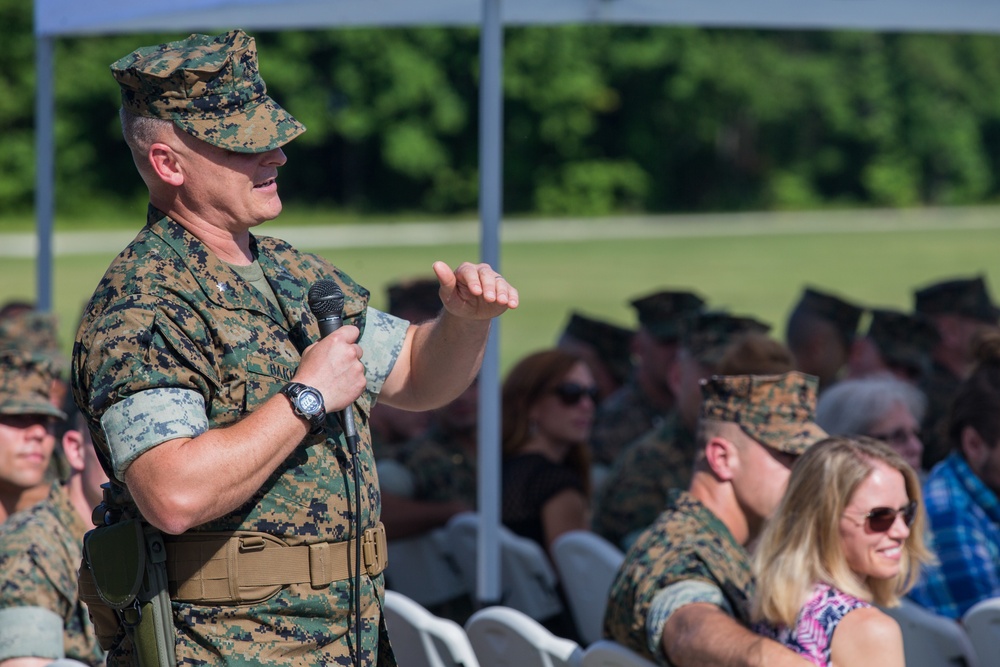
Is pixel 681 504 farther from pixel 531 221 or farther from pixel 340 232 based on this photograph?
pixel 531 221

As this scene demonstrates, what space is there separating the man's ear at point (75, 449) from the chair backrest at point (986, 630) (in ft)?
7.38

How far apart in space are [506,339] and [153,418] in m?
16.2

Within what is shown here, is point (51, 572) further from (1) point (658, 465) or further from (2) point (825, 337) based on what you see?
(2) point (825, 337)

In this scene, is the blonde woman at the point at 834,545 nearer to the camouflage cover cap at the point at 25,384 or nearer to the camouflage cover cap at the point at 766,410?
the camouflage cover cap at the point at 766,410

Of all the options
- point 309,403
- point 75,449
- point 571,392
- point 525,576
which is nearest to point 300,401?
point 309,403

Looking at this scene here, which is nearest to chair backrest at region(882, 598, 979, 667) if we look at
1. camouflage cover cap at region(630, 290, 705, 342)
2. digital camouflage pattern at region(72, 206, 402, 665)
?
digital camouflage pattern at region(72, 206, 402, 665)

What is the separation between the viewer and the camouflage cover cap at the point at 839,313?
6.43 m

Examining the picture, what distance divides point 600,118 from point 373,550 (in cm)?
3633

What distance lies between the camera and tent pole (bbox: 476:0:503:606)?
4109mm

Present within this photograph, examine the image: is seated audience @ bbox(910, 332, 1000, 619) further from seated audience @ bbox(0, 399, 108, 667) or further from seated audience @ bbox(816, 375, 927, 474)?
seated audience @ bbox(0, 399, 108, 667)

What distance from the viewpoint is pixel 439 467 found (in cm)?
521

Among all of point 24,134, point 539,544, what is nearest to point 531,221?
point 24,134

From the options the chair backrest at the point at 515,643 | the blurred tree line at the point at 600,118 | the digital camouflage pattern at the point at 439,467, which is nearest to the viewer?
the chair backrest at the point at 515,643

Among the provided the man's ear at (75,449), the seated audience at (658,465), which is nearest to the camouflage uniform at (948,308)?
the seated audience at (658,465)
